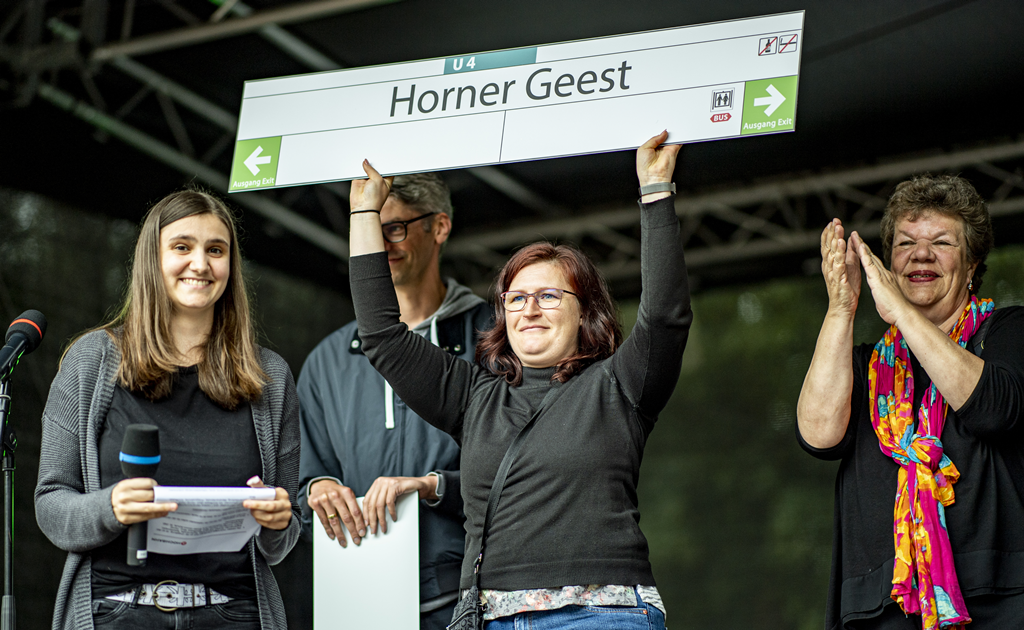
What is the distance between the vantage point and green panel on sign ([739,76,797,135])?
6.98 ft

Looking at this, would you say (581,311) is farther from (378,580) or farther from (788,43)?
(378,580)

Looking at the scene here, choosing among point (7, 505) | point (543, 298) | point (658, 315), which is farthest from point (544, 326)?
point (7, 505)

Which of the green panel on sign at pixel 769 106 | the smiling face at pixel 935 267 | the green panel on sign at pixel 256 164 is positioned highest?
the green panel on sign at pixel 769 106

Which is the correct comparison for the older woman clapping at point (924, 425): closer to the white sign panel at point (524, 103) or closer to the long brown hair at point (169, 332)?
the white sign panel at point (524, 103)

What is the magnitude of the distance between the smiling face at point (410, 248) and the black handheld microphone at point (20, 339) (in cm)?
100

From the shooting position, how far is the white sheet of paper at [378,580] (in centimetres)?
251

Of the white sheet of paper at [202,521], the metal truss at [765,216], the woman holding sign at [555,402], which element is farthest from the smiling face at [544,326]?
the metal truss at [765,216]

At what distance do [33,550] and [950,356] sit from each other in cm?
432

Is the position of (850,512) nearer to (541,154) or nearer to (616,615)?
(616,615)

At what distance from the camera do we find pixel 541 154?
232cm

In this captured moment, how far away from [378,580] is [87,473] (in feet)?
2.61

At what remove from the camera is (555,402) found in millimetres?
2141

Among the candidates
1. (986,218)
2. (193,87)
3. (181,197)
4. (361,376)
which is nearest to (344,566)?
(361,376)

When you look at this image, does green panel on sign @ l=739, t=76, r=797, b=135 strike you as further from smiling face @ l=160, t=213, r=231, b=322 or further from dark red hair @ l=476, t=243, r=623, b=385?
smiling face @ l=160, t=213, r=231, b=322
